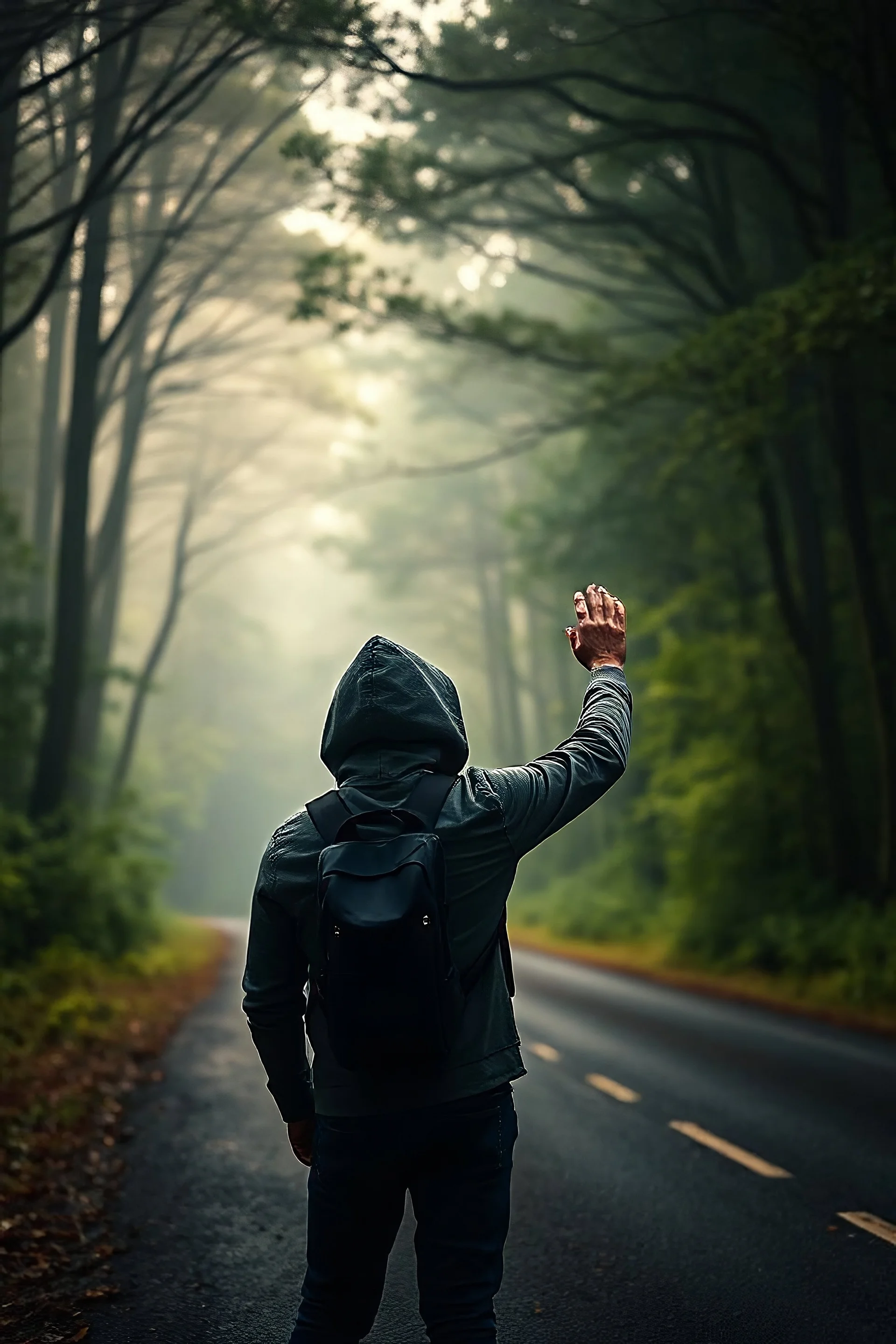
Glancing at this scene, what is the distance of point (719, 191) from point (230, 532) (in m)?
15.8

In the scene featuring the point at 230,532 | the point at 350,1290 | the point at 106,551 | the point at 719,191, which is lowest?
the point at 350,1290

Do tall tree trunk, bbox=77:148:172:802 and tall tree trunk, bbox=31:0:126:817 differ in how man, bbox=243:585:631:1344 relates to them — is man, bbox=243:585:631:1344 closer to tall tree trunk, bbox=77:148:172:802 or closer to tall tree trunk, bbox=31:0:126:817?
tall tree trunk, bbox=31:0:126:817

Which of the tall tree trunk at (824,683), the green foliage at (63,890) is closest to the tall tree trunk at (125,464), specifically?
the green foliage at (63,890)

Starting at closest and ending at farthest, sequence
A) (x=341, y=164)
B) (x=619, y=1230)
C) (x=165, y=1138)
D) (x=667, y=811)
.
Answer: (x=619, y=1230), (x=165, y=1138), (x=341, y=164), (x=667, y=811)

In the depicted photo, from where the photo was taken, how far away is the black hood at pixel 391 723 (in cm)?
314

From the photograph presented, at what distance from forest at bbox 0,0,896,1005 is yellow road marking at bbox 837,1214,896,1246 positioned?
732cm

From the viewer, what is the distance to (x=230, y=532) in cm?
2986

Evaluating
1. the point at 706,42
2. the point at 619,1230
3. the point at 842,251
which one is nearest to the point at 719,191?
the point at 706,42

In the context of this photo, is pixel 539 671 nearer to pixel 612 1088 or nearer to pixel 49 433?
pixel 49 433

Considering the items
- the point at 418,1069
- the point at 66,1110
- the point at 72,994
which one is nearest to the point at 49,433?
the point at 72,994

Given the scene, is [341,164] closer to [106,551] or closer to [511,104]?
[511,104]

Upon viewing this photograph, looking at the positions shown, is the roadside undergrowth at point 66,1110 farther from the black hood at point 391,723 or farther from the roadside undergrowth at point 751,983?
the roadside undergrowth at point 751,983

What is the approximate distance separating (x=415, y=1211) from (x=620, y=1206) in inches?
151

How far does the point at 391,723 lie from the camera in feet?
10.3
